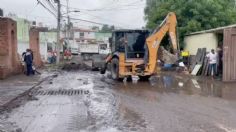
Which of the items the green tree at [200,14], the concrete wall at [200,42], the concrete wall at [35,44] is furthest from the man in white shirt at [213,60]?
the concrete wall at [35,44]

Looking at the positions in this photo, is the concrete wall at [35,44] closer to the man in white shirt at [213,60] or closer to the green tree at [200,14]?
the green tree at [200,14]

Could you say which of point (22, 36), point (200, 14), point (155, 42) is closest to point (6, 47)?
point (155, 42)

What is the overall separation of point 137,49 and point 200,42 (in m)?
10.1

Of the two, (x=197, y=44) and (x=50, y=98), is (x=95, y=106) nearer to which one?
(x=50, y=98)

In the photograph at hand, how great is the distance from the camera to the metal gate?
997 inches

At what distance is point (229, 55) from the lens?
25.6 metres

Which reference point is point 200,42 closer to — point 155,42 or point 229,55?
point 229,55

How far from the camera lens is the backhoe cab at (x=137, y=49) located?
2530 cm

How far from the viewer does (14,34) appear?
31656 millimetres

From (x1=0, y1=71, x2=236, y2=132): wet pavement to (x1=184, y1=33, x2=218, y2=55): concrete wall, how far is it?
40.1 feet

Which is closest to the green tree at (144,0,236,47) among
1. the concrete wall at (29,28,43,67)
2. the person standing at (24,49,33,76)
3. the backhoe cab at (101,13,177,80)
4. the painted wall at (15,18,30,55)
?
the concrete wall at (29,28,43,67)

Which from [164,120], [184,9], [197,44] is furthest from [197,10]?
[164,120]

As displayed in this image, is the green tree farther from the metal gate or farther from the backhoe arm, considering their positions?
the backhoe arm

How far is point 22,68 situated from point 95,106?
19.0 metres
